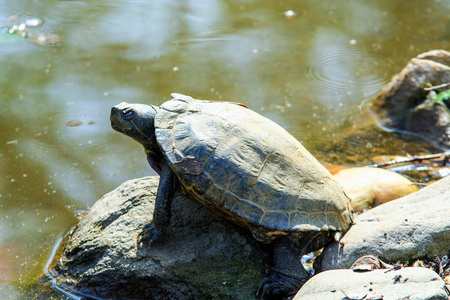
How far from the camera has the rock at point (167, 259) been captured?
11.2 feet

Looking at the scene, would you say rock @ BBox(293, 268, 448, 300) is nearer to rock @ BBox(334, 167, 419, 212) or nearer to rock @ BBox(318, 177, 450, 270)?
rock @ BBox(318, 177, 450, 270)

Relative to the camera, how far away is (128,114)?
11.9 feet

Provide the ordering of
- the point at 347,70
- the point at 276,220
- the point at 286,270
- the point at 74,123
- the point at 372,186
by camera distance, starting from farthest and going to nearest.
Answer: the point at 347,70
the point at 74,123
the point at 372,186
the point at 286,270
the point at 276,220

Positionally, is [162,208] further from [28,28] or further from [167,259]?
[28,28]

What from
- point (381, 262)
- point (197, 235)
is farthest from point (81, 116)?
point (381, 262)

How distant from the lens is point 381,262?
10.3 feet

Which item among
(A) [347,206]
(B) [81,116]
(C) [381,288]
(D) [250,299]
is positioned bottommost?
(B) [81,116]

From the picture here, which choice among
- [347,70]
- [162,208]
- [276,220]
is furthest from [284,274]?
[347,70]

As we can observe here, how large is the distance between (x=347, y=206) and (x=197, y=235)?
1.22m

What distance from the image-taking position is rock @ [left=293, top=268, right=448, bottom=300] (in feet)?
8.03

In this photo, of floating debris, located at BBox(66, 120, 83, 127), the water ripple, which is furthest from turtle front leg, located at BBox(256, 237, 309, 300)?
the water ripple

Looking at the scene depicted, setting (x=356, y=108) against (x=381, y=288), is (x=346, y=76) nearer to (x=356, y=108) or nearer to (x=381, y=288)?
(x=356, y=108)

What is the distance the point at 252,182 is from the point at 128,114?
3.83 feet

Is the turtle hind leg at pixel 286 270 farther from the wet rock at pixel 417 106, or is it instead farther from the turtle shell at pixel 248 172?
the wet rock at pixel 417 106
